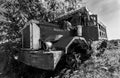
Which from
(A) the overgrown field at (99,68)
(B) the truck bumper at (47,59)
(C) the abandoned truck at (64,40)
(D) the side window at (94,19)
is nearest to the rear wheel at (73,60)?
(C) the abandoned truck at (64,40)

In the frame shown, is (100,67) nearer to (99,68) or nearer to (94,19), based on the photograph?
(99,68)

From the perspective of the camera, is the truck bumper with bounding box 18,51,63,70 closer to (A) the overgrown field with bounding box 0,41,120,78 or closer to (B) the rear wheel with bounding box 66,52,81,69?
(B) the rear wheel with bounding box 66,52,81,69

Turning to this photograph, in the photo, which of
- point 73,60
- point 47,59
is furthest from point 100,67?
point 47,59

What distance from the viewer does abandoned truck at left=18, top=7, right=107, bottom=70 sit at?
405 centimetres

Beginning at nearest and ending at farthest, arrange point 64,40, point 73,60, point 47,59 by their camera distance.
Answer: point 47,59 → point 73,60 → point 64,40

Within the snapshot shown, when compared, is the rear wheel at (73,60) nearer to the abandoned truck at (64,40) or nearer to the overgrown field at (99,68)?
the abandoned truck at (64,40)

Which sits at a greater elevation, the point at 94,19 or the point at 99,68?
the point at 94,19

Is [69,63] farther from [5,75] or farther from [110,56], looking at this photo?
[5,75]

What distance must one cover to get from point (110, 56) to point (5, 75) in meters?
7.13

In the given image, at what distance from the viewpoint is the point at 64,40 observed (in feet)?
15.3

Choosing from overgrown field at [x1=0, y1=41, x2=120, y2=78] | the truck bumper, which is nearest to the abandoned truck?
the truck bumper

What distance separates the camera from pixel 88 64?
4.44 m

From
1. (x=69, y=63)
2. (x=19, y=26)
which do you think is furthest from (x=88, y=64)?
(x=19, y=26)

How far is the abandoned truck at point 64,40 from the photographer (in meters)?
4.05
